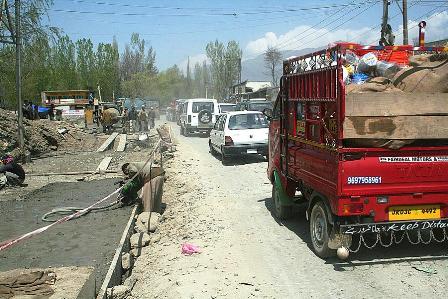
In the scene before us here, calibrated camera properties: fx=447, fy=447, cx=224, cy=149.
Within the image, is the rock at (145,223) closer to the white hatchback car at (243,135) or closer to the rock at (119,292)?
the rock at (119,292)

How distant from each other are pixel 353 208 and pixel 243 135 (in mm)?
9823

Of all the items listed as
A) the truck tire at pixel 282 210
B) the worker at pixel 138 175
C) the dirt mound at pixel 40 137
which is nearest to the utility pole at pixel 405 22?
the dirt mound at pixel 40 137

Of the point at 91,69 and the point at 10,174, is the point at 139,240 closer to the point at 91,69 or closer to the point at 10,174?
the point at 10,174

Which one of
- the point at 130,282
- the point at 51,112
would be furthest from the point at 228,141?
the point at 51,112

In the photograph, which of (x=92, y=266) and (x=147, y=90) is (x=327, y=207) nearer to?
(x=92, y=266)

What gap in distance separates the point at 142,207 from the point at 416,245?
18.1 feet

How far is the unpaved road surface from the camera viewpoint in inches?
191

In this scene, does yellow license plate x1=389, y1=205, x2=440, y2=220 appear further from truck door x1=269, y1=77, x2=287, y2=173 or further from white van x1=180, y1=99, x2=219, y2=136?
white van x1=180, y1=99, x2=219, y2=136

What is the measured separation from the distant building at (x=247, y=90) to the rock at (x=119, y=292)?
40455 millimetres

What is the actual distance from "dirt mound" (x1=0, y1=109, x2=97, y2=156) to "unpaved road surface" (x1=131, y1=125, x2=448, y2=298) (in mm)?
12499

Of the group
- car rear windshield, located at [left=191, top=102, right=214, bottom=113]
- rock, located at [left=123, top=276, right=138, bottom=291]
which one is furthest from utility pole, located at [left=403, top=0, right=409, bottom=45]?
Result: rock, located at [left=123, top=276, right=138, bottom=291]

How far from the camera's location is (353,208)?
5066mm

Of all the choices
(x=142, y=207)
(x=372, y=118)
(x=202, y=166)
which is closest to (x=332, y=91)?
(x=372, y=118)

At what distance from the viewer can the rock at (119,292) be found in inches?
204
